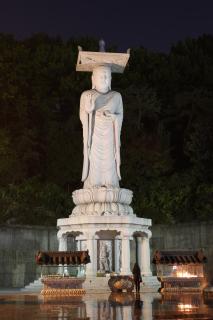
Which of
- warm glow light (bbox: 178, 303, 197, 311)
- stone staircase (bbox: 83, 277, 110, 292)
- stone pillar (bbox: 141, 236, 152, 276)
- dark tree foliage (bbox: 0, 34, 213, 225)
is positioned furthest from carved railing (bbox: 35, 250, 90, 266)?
dark tree foliage (bbox: 0, 34, 213, 225)

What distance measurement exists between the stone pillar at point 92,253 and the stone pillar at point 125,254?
97cm

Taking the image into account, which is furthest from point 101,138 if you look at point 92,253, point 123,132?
point 123,132

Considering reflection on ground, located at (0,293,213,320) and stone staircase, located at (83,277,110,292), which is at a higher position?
stone staircase, located at (83,277,110,292)

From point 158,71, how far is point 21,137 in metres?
12.1

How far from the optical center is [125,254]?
21.0m

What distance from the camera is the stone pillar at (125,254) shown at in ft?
68.3

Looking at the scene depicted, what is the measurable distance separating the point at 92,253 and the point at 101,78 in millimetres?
7181

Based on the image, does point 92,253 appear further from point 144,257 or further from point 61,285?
point 61,285

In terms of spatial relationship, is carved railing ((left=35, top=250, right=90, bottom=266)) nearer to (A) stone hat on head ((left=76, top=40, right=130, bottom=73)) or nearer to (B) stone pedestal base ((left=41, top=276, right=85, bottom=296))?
(B) stone pedestal base ((left=41, top=276, right=85, bottom=296))

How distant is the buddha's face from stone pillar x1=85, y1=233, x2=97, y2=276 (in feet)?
20.6

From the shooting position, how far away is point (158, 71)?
42188 mm

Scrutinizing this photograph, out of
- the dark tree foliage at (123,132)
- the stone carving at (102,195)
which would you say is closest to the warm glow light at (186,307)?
the stone carving at (102,195)

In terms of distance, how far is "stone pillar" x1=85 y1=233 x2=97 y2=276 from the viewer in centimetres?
2086

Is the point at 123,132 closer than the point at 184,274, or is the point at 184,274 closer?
the point at 184,274
